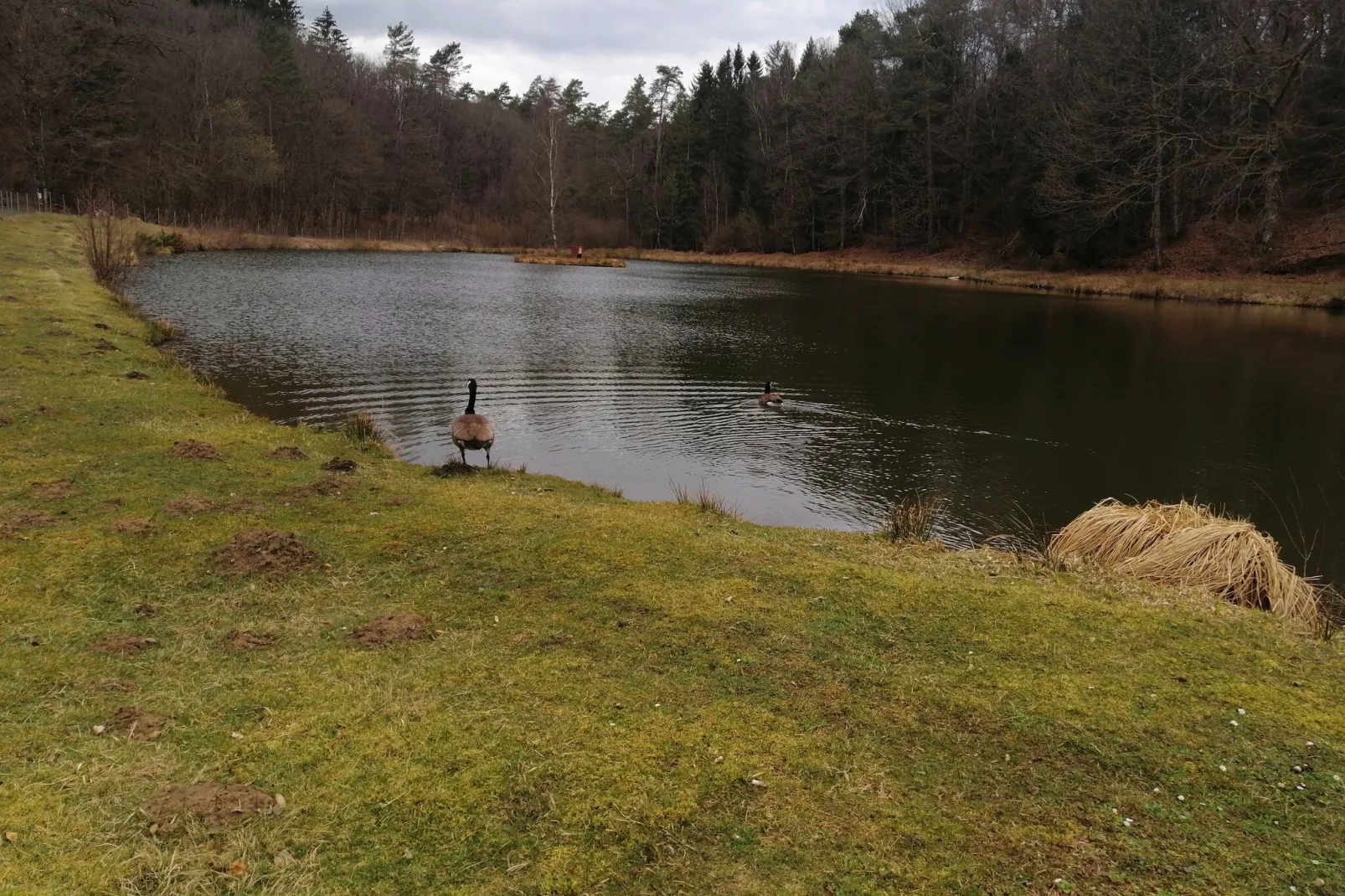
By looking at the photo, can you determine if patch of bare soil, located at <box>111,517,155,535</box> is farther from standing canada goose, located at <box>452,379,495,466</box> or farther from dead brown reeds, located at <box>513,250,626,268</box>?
dead brown reeds, located at <box>513,250,626,268</box>

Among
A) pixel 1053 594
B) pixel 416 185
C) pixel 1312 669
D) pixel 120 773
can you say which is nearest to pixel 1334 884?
pixel 1312 669

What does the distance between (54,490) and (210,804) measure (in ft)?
18.5

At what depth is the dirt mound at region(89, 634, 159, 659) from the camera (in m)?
4.52

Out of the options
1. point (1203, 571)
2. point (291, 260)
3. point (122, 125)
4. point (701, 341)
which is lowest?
point (1203, 571)

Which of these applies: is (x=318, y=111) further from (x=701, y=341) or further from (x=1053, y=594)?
(x=1053, y=594)

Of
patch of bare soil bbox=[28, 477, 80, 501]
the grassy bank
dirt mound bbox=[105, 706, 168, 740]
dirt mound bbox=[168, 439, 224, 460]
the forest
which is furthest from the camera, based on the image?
the forest

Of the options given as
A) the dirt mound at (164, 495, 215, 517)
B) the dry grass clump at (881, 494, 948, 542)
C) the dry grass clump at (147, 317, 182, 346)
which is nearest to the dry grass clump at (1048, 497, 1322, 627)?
the dry grass clump at (881, 494, 948, 542)

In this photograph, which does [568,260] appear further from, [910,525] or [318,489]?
[910,525]

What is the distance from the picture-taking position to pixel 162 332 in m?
19.1

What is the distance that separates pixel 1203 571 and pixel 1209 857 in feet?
17.4

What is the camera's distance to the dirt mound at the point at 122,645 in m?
4.52

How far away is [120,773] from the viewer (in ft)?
11.1

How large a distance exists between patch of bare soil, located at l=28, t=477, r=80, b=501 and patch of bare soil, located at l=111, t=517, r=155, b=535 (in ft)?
3.31

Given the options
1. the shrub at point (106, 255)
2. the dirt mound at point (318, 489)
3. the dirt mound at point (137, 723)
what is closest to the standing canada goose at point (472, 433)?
the dirt mound at point (318, 489)
